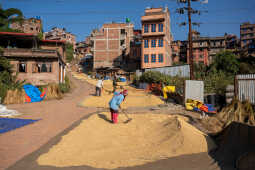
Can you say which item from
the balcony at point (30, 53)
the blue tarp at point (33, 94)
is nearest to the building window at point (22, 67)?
the balcony at point (30, 53)

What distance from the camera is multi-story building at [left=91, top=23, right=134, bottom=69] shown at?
153 feet

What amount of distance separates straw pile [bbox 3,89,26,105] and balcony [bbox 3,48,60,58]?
7458 millimetres

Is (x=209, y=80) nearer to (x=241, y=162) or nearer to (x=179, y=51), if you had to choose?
(x=241, y=162)

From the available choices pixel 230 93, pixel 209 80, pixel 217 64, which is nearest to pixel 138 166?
pixel 230 93

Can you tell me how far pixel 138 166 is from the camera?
408 centimetres

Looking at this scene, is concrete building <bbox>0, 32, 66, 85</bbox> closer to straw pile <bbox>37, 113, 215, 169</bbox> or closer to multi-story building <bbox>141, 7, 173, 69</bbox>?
multi-story building <bbox>141, 7, 173, 69</bbox>

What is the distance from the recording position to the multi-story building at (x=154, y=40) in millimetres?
34188

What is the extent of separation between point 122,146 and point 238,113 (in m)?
5.47

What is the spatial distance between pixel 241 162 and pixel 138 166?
210 centimetres

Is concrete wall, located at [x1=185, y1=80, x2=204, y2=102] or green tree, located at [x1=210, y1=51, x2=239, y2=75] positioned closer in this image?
concrete wall, located at [x1=185, y1=80, x2=204, y2=102]

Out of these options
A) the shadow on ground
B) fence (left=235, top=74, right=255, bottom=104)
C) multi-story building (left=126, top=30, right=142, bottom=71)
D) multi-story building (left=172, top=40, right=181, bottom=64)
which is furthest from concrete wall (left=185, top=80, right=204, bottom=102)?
multi-story building (left=172, top=40, right=181, bottom=64)

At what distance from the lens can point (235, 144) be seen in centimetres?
454

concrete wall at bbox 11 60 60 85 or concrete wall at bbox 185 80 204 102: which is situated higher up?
concrete wall at bbox 11 60 60 85

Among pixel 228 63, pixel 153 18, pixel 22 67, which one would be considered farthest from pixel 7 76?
pixel 228 63
